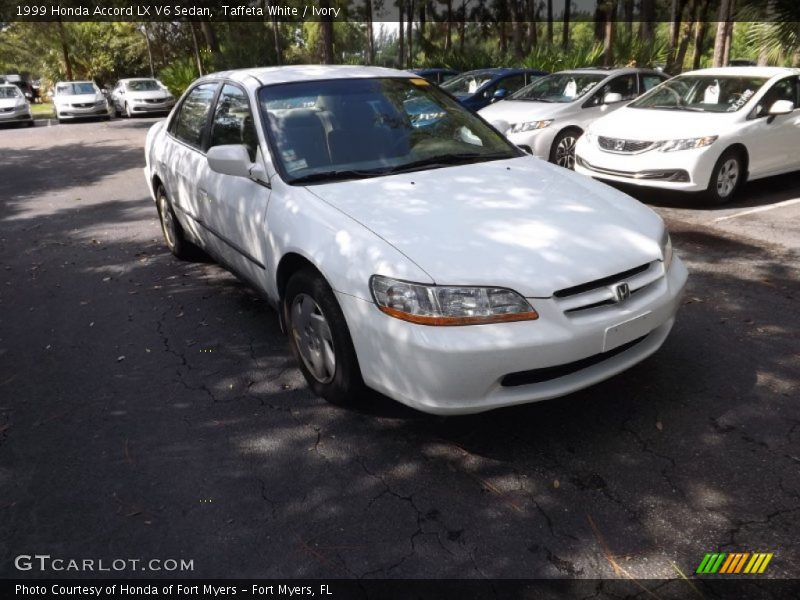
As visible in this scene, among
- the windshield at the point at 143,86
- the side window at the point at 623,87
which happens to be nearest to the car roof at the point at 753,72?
the side window at the point at 623,87

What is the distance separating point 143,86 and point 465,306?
25.2 m

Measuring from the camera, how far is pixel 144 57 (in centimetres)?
4716

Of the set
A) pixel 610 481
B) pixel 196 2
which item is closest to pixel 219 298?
pixel 610 481

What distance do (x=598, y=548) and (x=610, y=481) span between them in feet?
1.37

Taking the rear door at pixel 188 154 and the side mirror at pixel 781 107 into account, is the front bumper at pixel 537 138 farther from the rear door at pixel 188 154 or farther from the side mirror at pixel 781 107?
the rear door at pixel 188 154

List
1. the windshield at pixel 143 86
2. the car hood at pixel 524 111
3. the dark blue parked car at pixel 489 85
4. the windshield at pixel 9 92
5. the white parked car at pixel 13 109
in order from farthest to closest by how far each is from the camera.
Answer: the windshield at pixel 143 86
the windshield at pixel 9 92
the white parked car at pixel 13 109
the dark blue parked car at pixel 489 85
the car hood at pixel 524 111

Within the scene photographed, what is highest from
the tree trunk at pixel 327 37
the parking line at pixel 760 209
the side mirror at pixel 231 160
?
the tree trunk at pixel 327 37

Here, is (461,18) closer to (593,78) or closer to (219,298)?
(593,78)

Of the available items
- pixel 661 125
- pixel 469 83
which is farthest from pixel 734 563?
pixel 469 83

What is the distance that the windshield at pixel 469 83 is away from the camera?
40.8 feet

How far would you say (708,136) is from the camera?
283 inches

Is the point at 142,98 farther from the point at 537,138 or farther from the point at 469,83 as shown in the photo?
the point at 537,138

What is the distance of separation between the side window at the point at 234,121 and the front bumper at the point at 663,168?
189 inches

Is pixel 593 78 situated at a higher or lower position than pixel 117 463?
higher
